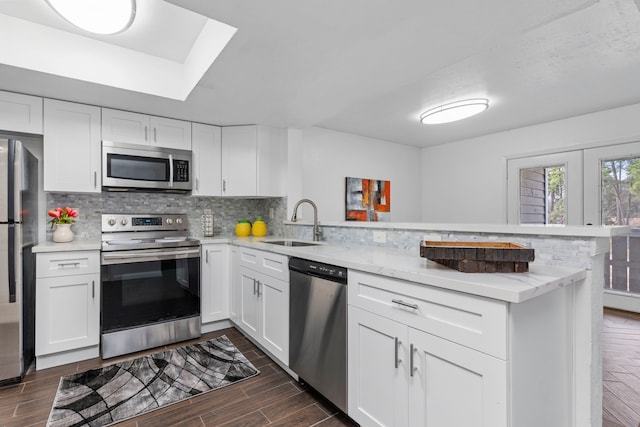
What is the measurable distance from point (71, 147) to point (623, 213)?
5.93 metres

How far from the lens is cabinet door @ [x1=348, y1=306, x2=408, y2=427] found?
133 cm

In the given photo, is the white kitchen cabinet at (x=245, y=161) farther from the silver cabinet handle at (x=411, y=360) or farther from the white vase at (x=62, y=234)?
the silver cabinet handle at (x=411, y=360)

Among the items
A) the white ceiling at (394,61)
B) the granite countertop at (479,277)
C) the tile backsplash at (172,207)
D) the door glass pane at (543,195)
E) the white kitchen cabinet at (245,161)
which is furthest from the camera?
the door glass pane at (543,195)

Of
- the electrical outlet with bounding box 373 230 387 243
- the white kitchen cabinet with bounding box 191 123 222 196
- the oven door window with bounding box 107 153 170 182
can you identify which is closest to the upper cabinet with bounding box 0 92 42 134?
the oven door window with bounding box 107 153 170 182

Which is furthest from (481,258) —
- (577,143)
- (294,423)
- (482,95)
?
(577,143)

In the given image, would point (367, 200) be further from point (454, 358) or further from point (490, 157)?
point (454, 358)

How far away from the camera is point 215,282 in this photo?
117 inches

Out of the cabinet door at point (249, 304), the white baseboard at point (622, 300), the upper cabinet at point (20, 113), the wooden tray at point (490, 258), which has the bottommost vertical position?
the white baseboard at point (622, 300)

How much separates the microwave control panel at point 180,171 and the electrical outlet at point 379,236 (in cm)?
204

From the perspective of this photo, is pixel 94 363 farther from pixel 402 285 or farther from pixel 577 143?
pixel 577 143

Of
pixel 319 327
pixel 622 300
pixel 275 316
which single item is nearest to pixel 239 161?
pixel 275 316

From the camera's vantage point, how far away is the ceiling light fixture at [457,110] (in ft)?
10.0

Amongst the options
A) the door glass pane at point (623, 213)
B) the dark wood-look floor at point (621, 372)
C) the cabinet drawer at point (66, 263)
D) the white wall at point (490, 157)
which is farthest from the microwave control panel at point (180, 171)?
the door glass pane at point (623, 213)

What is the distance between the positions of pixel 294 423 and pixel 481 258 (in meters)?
1.34
